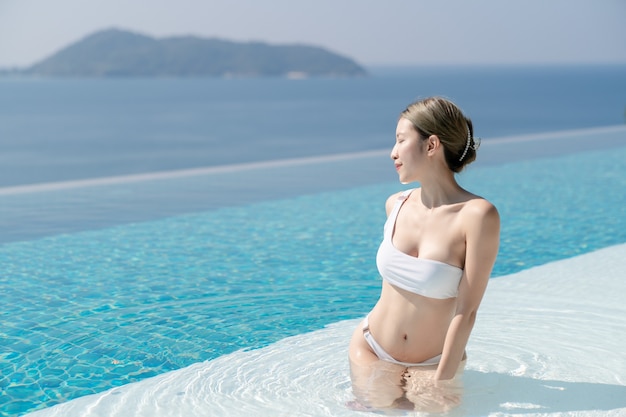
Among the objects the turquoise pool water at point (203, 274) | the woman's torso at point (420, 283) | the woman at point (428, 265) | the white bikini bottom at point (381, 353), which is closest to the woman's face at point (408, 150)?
the woman at point (428, 265)

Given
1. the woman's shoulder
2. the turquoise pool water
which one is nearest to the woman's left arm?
the woman's shoulder

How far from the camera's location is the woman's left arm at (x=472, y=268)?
78.0 inches

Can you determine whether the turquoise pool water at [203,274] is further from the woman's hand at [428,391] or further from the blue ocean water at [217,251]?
the woman's hand at [428,391]

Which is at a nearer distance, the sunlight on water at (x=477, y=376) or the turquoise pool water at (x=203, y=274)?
the sunlight on water at (x=477, y=376)

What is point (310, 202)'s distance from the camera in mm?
6590

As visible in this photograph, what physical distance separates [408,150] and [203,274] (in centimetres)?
252

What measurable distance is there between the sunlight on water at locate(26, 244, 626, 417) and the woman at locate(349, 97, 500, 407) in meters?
0.12

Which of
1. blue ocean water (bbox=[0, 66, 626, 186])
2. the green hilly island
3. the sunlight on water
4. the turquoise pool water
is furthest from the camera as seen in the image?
the green hilly island

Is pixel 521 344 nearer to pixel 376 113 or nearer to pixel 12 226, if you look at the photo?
pixel 12 226

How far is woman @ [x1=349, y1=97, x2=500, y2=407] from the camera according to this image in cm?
200

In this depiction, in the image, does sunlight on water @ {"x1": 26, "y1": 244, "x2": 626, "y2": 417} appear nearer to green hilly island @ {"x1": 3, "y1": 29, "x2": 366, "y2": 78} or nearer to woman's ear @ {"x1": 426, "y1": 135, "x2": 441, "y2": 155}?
woman's ear @ {"x1": 426, "y1": 135, "x2": 441, "y2": 155}

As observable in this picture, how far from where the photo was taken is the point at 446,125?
202 centimetres

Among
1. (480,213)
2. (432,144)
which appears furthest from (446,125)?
(480,213)

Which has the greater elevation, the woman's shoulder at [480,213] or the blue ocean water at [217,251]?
the woman's shoulder at [480,213]
